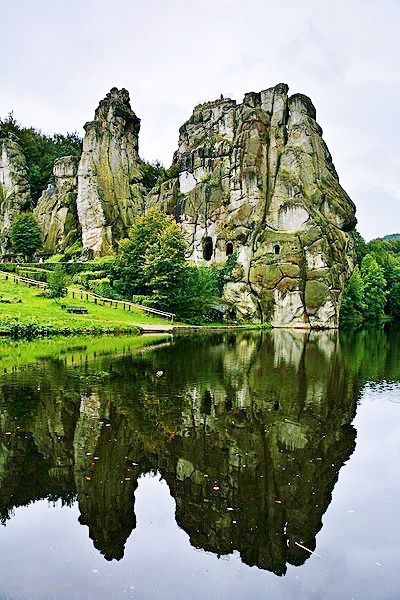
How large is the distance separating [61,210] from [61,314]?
39330 millimetres

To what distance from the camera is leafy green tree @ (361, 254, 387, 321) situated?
3071 inches

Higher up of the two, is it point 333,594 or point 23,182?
point 23,182

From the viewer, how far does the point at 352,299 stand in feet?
232

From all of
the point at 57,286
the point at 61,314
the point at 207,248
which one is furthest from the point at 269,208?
the point at 61,314

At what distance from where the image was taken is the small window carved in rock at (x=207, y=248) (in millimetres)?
66875

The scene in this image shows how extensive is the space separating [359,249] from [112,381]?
78.0 m

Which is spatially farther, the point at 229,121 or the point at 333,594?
the point at 229,121

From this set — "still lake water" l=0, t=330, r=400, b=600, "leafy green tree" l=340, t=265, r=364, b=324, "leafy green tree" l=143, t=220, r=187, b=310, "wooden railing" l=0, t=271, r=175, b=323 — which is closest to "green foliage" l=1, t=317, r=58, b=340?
"wooden railing" l=0, t=271, r=175, b=323

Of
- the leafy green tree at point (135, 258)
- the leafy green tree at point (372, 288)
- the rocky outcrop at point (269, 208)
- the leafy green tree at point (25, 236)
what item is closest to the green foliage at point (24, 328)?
the leafy green tree at point (135, 258)

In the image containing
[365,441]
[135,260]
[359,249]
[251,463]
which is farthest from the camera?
[359,249]

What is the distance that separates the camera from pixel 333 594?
6.87 meters

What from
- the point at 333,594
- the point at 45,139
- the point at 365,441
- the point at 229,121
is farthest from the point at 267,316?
the point at 45,139

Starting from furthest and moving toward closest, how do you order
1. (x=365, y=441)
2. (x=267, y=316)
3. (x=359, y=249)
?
(x=359, y=249) → (x=267, y=316) → (x=365, y=441)

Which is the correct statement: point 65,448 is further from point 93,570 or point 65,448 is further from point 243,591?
point 243,591
